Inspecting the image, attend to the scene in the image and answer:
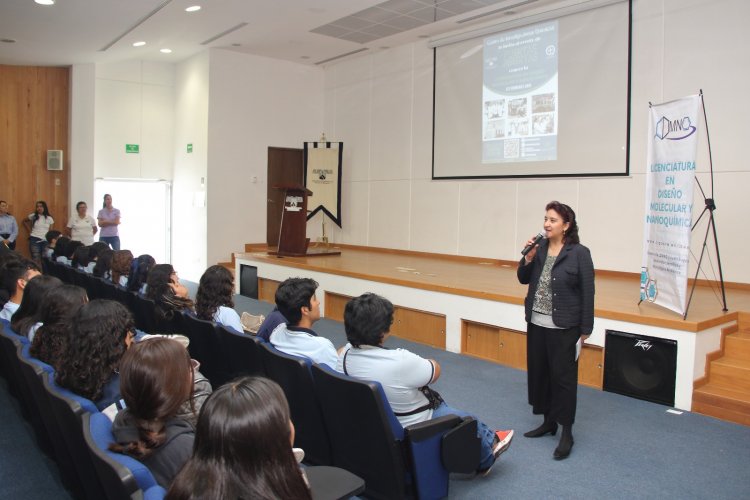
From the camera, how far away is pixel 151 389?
1569mm

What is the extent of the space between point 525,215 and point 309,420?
232 inches

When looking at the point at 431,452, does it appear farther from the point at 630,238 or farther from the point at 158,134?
the point at 158,134

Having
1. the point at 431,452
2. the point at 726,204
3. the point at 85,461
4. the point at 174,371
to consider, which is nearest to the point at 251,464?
the point at 174,371

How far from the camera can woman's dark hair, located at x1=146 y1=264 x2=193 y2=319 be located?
3.74 metres

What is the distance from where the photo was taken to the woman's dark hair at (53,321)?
257 cm

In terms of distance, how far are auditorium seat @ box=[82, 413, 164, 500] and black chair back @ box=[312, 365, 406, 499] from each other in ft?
3.13

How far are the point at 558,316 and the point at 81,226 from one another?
8.66m

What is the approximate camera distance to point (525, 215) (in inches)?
316

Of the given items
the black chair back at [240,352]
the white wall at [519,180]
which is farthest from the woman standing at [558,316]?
the white wall at [519,180]

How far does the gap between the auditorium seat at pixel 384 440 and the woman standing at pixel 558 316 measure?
0.89m

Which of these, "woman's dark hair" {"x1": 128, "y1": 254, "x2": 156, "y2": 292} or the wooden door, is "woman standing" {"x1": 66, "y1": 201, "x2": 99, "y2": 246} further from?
"woman's dark hair" {"x1": 128, "y1": 254, "x2": 156, "y2": 292}

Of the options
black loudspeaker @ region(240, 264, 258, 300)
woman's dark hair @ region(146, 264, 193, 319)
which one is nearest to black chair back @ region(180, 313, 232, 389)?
woman's dark hair @ region(146, 264, 193, 319)

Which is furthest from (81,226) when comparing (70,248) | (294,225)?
(294,225)

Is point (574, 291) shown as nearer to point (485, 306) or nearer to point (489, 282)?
point (485, 306)
